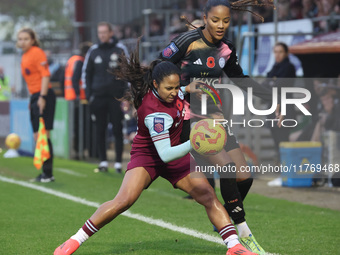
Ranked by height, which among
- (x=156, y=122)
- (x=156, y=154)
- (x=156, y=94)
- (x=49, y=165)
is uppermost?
(x=156, y=94)

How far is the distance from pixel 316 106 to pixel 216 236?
18.5 ft

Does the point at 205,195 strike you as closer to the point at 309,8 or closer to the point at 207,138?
the point at 207,138

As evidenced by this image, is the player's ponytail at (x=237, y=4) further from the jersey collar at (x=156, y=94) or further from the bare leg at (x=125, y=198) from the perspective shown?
the bare leg at (x=125, y=198)

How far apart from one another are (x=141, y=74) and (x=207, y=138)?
2.68ft

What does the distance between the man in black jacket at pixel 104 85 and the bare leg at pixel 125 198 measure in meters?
7.00

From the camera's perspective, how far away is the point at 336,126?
11.6 meters

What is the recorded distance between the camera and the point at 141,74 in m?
5.88

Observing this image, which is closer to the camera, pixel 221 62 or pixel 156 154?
pixel 156 154

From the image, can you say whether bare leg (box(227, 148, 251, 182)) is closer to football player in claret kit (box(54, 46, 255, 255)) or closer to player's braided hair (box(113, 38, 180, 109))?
football player in claret kit (box(54, 46, 255, 255))

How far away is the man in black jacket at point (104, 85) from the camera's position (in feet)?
42.1

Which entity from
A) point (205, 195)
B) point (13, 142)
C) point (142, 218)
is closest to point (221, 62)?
point (205, 195)

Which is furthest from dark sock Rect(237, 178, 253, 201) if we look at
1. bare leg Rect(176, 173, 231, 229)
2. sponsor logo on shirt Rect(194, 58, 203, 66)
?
sponsor logo on shirt Rect(194, 58, 203, 66)

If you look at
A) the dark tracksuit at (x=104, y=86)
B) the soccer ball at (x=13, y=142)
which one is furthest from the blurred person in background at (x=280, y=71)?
the soccer ball at (x=13, y=142)

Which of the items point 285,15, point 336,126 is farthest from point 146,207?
point 285,15
